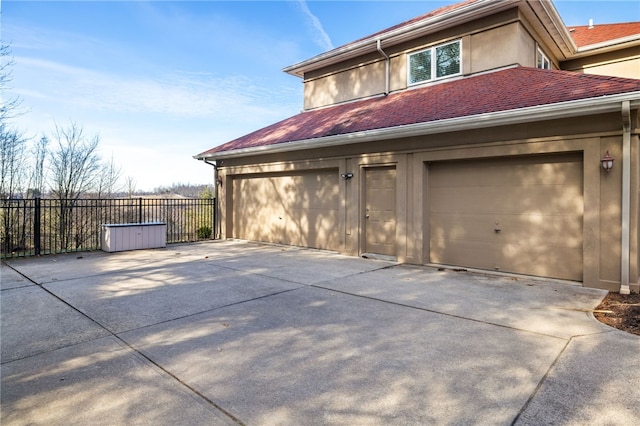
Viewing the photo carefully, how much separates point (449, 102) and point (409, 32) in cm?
326

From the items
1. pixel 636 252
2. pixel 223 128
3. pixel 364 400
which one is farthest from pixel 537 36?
pixel 223 128

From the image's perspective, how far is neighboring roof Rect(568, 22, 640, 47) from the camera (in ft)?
38.2

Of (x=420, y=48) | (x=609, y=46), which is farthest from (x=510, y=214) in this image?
(x=609, y=46)

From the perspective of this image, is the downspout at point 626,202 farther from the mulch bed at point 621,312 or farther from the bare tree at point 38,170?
the bare tree at point 38,170

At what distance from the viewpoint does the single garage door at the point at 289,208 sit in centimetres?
1017

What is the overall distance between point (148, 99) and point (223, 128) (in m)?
7.14

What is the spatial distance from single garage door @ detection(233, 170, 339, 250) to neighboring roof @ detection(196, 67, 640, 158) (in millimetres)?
1270

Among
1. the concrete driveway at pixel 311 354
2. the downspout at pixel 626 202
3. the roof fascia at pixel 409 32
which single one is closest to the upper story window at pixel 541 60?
the roof fascia at pixel 409 32

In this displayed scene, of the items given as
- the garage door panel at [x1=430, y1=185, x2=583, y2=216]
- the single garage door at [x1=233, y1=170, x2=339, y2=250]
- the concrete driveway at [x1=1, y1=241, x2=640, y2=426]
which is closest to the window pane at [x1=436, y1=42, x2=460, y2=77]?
the garage door panel at [x1=430, y1=185, x2=583, y2=216]

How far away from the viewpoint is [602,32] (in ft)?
41.5

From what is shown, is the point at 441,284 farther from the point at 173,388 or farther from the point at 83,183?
the point at 83,183

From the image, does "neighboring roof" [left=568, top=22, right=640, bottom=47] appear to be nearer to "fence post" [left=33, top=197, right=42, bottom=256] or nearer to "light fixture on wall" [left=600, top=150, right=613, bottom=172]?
"light fixture on wall" [left=600, top=150, right=613, bottom=172]

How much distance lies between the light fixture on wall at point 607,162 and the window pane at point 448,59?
4997 mm

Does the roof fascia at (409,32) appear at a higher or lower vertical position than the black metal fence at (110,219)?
higher
